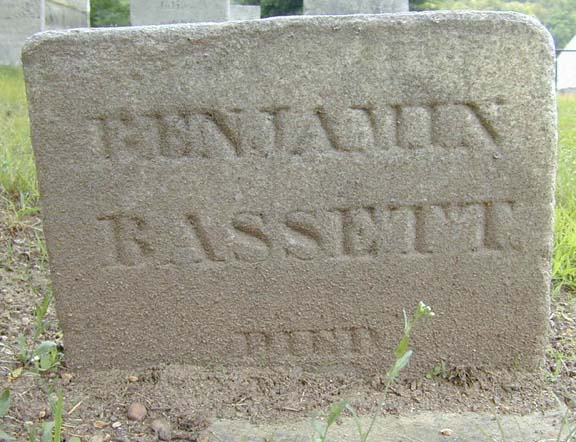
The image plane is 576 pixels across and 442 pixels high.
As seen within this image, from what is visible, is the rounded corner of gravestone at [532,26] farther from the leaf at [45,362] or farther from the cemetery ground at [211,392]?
the leaf at [45,362]

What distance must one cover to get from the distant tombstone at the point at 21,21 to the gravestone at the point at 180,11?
1.39 meters

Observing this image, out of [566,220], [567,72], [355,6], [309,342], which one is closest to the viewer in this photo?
[309,342]

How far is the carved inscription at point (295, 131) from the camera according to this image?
170 centimetres

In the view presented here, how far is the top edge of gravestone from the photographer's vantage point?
5.37 ft

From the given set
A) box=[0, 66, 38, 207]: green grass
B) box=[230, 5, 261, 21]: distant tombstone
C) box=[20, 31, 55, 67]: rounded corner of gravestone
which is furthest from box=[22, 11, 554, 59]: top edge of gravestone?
box=[230, 5, 261, 21]: distant tombstone

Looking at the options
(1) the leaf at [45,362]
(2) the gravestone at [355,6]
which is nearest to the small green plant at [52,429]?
(1) the leaf at [45,362]

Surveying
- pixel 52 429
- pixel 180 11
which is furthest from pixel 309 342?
pixel 180 11

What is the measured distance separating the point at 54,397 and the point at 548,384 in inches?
49.1

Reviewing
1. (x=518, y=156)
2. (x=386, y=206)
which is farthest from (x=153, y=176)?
(x=518, y=156)

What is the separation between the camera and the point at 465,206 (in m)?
1.78

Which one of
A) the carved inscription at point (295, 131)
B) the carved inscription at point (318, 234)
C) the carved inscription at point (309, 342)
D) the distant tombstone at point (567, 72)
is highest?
the carved inscription at point (295, 131)

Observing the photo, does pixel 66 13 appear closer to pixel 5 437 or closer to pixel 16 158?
pixel 16 158

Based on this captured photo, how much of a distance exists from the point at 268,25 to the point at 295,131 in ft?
0.82

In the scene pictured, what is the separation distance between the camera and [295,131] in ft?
5.61
